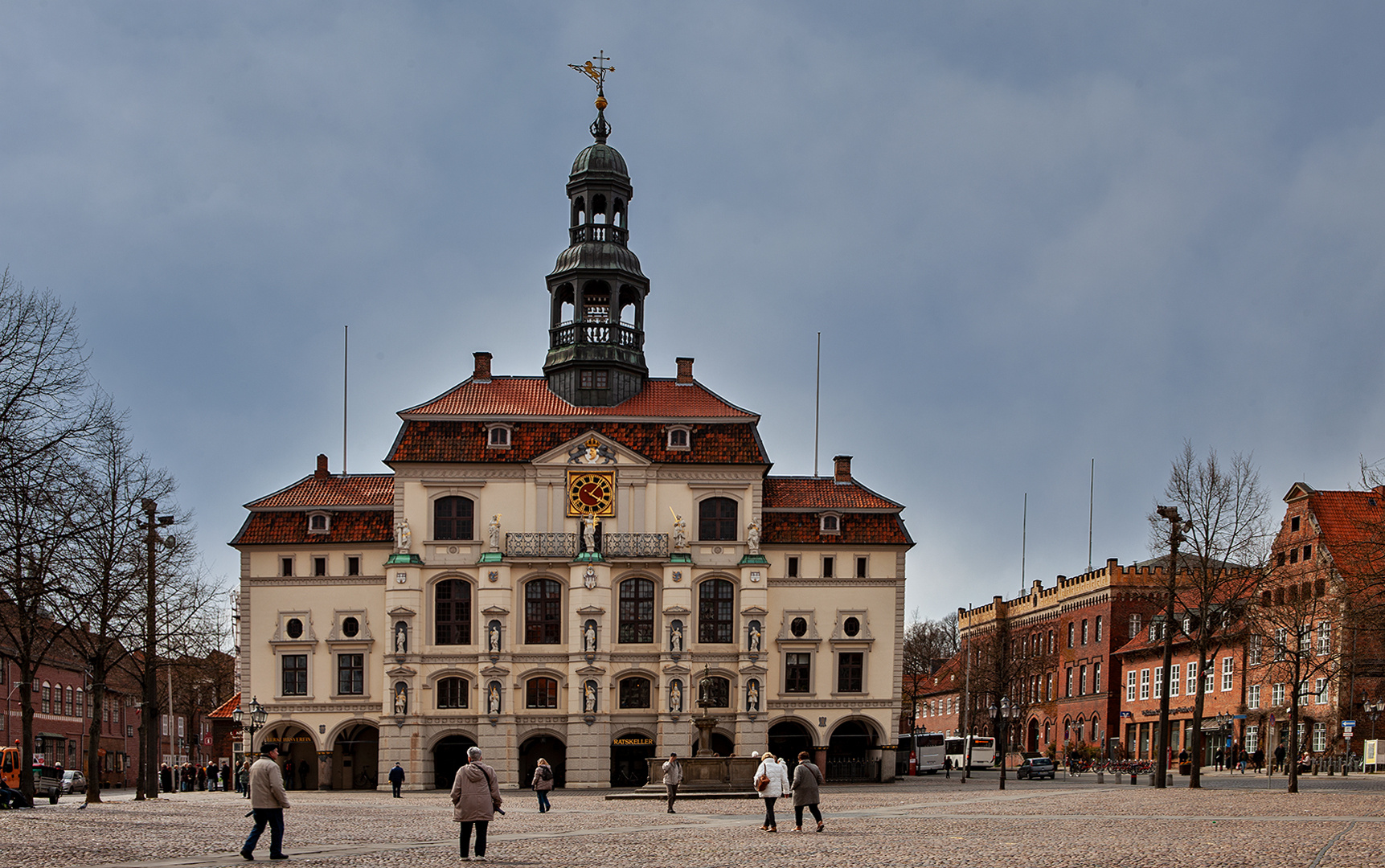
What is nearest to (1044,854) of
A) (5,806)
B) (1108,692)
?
(5,806)

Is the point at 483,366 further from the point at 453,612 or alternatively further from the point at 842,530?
the point at 842,530

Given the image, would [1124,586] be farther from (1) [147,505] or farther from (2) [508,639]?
(1) [147,505]

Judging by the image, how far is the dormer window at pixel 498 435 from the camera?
71.2 m

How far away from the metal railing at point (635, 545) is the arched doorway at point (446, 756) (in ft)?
34.8

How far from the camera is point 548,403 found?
241 feet

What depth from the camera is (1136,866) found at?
73.1 ft

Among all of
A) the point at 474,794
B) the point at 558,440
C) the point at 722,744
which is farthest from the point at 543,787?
the point at 558,440

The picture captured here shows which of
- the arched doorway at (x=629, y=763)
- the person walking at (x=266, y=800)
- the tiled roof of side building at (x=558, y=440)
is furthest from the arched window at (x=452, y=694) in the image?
the person walking at (x=266, y=800)

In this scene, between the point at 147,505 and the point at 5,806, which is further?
the point at 147,505

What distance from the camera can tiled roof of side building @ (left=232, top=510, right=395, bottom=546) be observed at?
70.9 metres

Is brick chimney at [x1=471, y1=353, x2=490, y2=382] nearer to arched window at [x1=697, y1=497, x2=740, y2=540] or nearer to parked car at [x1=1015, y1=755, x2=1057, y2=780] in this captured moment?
arched window at [x1=697, y1=497, x2=740, y2=540]

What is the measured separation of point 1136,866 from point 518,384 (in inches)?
2204

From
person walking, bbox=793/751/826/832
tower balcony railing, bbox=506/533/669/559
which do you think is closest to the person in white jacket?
person walking, bbox=793/751/826/832

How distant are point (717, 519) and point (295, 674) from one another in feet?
66.3
